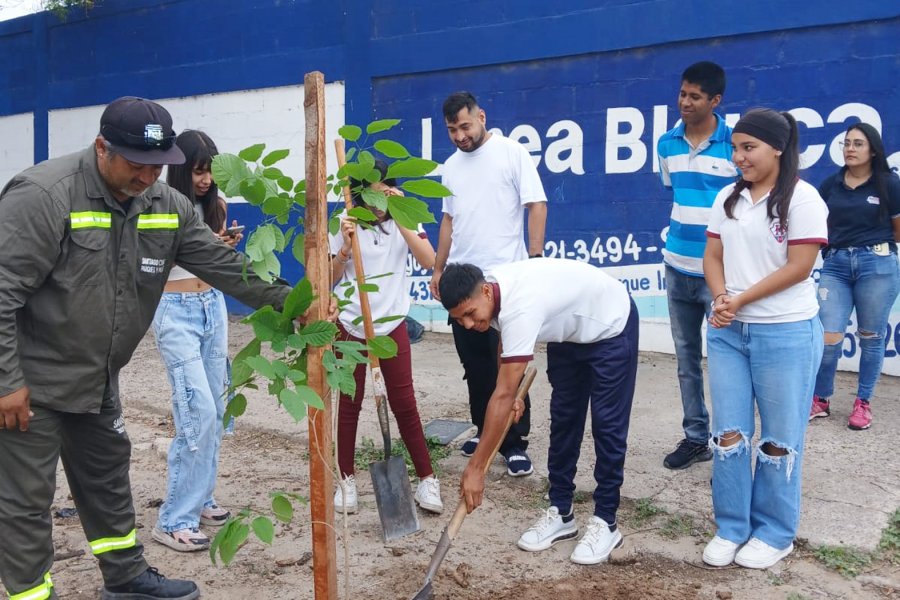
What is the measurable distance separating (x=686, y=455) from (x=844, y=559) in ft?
3.54

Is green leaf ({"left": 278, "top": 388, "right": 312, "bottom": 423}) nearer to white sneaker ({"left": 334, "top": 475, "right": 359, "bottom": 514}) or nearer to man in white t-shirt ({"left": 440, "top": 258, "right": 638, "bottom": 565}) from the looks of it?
man in white t-shirt ({"left": 440, "top": 258, "right": 638, "bottom": 565})

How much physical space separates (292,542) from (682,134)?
8.96 ft

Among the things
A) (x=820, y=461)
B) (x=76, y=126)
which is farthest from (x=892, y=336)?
(x=76, y=126)

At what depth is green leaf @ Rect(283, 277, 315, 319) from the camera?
92.9 inches

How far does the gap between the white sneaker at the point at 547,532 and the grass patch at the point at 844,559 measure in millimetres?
1012

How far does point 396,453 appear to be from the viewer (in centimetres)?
460

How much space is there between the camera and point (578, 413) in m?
3.61

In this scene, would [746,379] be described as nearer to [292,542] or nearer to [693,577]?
[693,577]

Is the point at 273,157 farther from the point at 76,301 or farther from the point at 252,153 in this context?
the point at 76,301

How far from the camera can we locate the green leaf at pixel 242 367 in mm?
2336

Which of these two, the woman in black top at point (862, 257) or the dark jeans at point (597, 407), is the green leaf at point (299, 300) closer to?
the dark jeans at point (597, 407)

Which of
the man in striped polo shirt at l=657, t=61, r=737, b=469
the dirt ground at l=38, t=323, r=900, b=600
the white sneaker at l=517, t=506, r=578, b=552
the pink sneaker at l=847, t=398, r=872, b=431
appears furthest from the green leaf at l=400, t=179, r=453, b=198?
the pink sneaker at l=847, t=398, r=872, b=431

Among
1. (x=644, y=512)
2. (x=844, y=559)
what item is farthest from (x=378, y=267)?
(x=844, y=559)

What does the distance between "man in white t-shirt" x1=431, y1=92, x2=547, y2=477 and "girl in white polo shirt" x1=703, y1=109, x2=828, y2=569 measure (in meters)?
1.16
